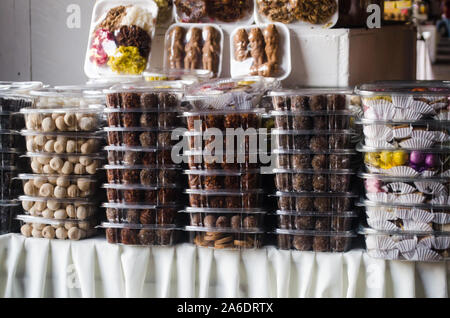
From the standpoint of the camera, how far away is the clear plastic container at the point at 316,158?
6.20 ft

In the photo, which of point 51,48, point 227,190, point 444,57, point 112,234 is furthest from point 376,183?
point 444,57

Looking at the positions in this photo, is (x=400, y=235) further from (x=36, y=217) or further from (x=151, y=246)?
(x=36, y=217)

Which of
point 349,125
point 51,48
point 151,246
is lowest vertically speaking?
point 151,246

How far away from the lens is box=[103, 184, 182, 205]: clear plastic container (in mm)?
1999

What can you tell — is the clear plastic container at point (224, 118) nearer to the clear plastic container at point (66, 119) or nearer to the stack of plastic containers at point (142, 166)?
the stack of plastic containers at point (142, 166)

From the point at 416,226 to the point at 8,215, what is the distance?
143 centimetres

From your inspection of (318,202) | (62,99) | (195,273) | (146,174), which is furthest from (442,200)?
(62,99)

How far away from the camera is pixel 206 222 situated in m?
1.97

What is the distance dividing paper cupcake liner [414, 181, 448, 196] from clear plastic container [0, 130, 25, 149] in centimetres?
140

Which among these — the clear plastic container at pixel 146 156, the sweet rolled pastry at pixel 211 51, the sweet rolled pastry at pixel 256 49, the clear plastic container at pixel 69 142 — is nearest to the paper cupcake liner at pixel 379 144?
the clear plastic container at pixel 146 156

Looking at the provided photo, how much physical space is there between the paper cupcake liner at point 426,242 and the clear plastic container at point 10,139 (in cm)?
143

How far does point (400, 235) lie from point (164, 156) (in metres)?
0.79

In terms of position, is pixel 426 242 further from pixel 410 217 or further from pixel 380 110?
pixel 380 110

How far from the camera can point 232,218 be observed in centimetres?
195
